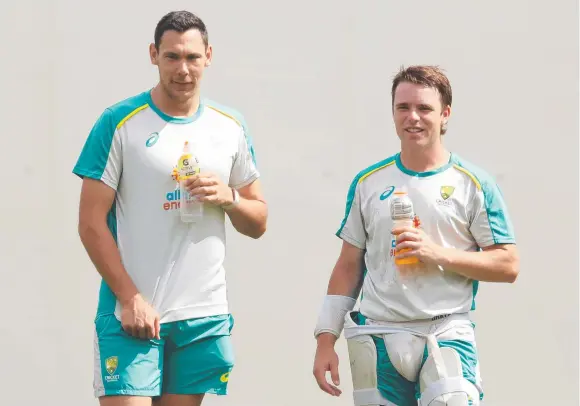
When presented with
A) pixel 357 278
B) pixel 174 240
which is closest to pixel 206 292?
pixel 174 240

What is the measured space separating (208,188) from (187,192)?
0.11 meters

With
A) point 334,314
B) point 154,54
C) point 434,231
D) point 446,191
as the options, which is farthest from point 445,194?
point 154,54

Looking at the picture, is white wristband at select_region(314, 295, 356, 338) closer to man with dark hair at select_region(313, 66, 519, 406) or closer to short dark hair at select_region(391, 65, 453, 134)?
man with dark hair at select_region(313, 66, 519, 406)

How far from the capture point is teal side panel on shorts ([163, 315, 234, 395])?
16.8ft

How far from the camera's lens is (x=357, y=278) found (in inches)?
208

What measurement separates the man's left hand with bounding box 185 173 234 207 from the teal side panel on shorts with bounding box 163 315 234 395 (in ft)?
1.54

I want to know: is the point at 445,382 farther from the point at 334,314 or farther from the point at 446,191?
the point at 446,191

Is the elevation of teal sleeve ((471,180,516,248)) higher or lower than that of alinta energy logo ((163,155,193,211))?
lower

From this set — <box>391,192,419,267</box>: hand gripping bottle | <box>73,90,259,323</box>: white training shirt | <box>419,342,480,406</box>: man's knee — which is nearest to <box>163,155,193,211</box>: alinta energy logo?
<box>73,90,259,323</box>: white training shirt

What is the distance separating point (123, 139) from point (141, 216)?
11.9 inches

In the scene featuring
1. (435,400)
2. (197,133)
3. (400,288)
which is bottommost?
(435,400)

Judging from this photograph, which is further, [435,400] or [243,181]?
[243,181]

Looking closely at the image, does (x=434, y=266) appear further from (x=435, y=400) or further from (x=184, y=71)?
(x=184, y=71)

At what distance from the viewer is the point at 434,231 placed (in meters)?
Result: 5.05
